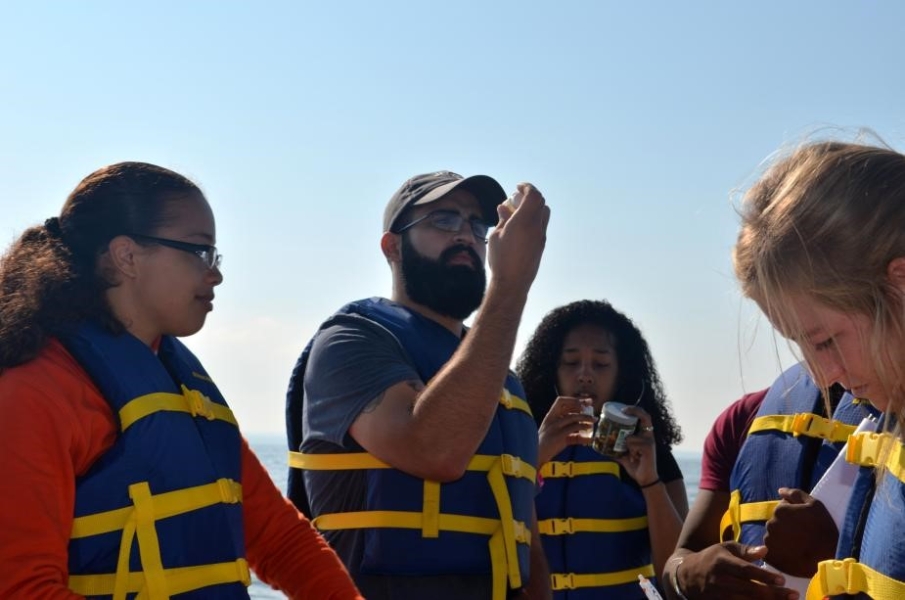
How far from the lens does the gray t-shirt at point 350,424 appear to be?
4.11 m

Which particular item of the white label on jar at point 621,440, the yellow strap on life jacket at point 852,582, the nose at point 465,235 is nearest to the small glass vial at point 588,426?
the white label on jar at point 621,440

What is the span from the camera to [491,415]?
3.99 metres

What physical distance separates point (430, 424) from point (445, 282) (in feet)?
3.12

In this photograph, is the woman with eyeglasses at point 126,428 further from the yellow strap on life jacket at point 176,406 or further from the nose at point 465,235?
the nose at point 465,235

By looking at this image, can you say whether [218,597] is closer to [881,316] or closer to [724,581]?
[724,581]

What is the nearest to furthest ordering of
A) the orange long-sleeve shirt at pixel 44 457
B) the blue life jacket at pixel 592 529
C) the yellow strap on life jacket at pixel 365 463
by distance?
the orange long-sleeve shirt at pixel 44 457
the yellow strap on life jacket at pixel 365 463
the blue life jacket at pixel 592 529

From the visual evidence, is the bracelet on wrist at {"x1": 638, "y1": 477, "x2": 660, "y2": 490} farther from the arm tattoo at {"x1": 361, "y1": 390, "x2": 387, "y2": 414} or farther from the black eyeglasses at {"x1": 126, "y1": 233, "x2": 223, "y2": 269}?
the black eyeglasses at {"x1": 126, "y1": 233, "x2": 223, "y2": 269}

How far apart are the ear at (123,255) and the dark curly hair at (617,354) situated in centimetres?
377

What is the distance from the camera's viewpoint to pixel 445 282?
186 inches

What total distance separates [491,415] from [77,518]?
1409 millimetres

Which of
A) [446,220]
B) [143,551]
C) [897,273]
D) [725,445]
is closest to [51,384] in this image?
[143,551]

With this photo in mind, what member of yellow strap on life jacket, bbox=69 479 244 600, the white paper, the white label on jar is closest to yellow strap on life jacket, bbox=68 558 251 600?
yellow strap on life jacket, bbox=69 479 244 600

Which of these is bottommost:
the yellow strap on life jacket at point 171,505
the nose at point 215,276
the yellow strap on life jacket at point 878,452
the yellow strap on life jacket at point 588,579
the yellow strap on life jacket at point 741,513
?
the yellow strap on life jacket at point 588,579

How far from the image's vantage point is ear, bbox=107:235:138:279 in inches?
141
